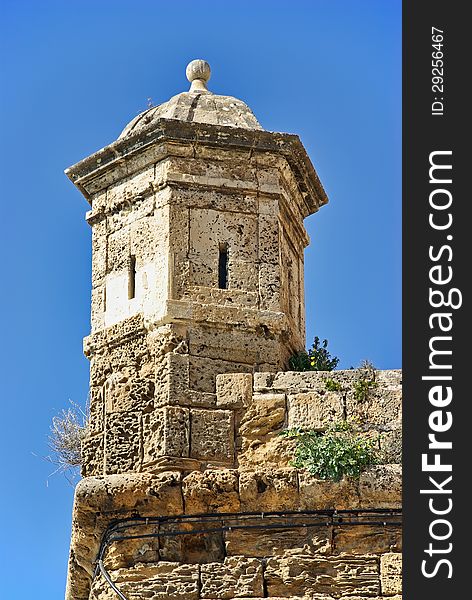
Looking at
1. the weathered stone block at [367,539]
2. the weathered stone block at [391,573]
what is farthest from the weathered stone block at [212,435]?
the weathered stone block at [391,573]

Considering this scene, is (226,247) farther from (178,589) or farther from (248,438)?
(178,589)

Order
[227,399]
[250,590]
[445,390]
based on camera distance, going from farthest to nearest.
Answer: [227,399] → [250,590] → [445,390]

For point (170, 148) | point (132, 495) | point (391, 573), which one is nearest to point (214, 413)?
point (132, 495)

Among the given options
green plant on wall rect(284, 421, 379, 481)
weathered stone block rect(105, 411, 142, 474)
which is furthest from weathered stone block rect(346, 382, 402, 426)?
weathered stone block rect(105, 411, 142, 474)

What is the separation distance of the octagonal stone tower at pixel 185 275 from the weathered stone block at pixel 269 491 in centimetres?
39

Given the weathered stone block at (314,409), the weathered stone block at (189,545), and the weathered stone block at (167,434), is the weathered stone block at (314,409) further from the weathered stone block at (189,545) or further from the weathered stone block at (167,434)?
the weathered stone block at (189,545)

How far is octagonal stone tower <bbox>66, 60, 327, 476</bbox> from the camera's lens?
1130 centimetres

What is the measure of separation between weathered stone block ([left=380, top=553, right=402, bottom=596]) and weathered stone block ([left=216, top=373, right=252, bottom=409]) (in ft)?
5.58

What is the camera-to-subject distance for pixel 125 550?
10.9m

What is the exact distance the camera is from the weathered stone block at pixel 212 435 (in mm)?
11141

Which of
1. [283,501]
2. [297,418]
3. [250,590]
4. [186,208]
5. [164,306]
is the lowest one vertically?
[250,590]

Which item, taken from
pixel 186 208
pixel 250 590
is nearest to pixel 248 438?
pixel 250 590

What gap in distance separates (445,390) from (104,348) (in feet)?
11.2

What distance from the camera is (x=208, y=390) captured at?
11.4 metres
